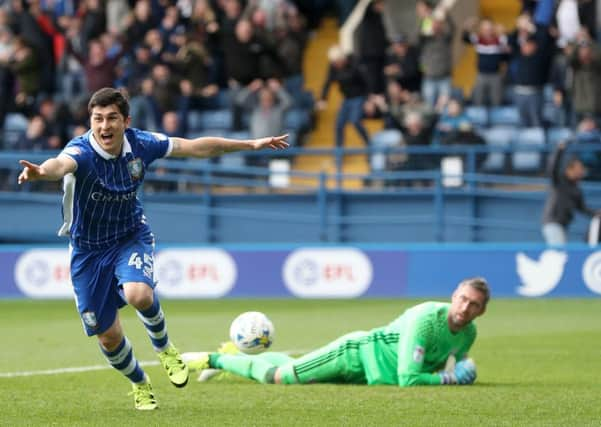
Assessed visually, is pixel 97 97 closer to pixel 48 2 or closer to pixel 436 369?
pixel 436 369

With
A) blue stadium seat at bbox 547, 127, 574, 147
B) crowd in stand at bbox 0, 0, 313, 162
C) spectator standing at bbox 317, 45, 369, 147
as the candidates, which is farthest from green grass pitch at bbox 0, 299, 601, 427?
crowd in stand at bbox 0, 0, 313, 162

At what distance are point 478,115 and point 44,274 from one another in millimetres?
7208

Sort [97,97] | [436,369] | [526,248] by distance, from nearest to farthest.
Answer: [97,97]
[436,369]
[526,248]

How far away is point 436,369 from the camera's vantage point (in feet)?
31.9

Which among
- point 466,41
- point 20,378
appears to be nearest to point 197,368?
point 20,378

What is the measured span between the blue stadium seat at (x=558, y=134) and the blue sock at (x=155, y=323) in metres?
13.4

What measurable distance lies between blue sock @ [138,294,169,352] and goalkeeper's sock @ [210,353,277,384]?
142 cm

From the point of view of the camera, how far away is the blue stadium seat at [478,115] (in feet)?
71.7

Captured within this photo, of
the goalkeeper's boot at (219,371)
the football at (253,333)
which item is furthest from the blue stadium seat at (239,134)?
the football at (253,333)

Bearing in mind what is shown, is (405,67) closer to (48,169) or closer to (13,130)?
(13,130)

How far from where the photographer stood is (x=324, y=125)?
78.8 feet

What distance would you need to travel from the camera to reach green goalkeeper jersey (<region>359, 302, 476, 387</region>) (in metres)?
9.30

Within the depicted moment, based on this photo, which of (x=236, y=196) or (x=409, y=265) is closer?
(x=409, y=265)

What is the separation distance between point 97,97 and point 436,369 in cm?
319
